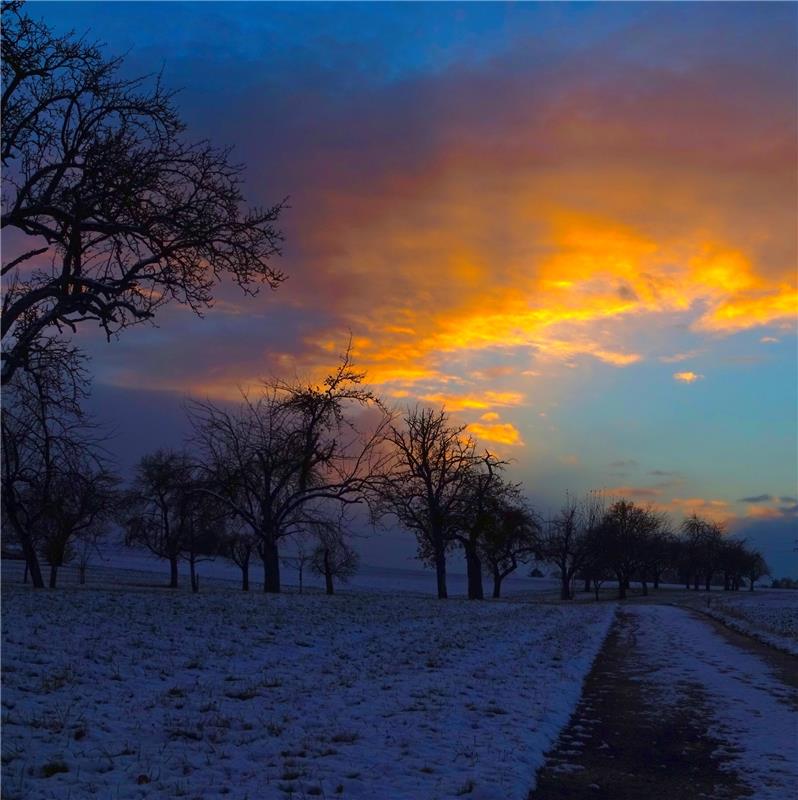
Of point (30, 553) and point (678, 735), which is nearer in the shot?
point (678, 735)

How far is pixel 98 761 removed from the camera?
691cm

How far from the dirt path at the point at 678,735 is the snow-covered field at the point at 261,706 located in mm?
426

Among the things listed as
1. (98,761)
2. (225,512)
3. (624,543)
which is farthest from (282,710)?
(624,543)

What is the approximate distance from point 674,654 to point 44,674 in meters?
16.0

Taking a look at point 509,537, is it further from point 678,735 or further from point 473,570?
point 678,735

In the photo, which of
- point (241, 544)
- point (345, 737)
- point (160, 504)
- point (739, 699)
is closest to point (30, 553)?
point (160, 504)

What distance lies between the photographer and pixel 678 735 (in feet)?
32.6

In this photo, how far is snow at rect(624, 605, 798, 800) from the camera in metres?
8.15

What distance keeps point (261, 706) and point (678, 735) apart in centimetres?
560

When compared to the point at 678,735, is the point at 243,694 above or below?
above

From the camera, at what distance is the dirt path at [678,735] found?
7.54 metres

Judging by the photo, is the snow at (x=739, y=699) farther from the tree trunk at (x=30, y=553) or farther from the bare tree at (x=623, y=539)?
the bare tree at (x=623, y=539)

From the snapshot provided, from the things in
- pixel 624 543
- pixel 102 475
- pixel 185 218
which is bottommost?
pixel 624 543

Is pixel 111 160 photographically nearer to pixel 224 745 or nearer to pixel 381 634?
pixel 224 745
